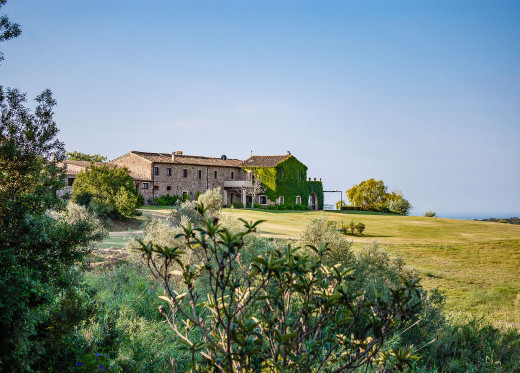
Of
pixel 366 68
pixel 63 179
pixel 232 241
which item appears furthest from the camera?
pixel 366 68

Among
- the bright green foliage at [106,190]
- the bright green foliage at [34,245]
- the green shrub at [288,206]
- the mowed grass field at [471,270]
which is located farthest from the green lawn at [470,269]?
the green shrub at [288,206]

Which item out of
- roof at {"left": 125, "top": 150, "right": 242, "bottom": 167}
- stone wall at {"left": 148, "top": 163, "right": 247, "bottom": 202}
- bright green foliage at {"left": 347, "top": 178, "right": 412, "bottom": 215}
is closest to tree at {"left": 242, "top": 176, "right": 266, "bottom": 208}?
stone wall at {"left": 148, "top": 163, "right": 247, "bottom": 202}

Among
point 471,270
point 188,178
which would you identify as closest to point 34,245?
point 471,270

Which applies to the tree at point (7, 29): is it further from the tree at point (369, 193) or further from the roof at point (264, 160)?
the tree at point (369, 193)

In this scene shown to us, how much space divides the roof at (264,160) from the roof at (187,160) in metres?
A: 1.28

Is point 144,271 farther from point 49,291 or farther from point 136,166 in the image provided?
point 136,166

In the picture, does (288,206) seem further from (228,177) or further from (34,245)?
(34,245)

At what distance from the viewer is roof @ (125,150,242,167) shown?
4004 centimetres

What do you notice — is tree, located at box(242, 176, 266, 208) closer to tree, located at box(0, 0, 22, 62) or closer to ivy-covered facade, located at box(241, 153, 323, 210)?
ivy-covered facade, located at box(241, 153, 323, 210)

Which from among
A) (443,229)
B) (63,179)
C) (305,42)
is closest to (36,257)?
(63,179)

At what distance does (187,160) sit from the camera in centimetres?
4191

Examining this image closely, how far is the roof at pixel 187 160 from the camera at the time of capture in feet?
131

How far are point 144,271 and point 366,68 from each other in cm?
1633

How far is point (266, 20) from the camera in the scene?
15414 millimetres
